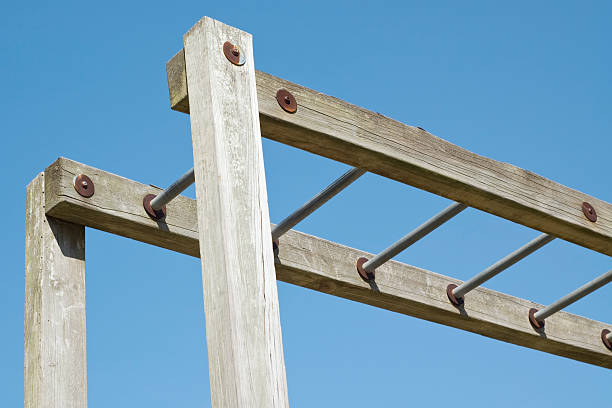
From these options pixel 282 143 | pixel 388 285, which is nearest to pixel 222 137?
pixel 282 143

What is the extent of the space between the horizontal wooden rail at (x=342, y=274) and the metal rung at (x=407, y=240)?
0.13 ft

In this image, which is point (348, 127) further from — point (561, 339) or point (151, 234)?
point (561, 339)

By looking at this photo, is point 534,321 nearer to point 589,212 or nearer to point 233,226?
point 589,212

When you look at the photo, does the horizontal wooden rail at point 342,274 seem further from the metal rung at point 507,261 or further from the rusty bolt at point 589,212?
the rusty bolt at point 589,212

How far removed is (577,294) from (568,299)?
0.19 feet

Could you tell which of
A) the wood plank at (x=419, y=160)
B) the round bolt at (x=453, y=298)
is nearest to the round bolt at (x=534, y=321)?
the round bolt at (x=453, y=298)

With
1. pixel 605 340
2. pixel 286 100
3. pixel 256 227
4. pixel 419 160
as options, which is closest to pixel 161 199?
pixel 286 100

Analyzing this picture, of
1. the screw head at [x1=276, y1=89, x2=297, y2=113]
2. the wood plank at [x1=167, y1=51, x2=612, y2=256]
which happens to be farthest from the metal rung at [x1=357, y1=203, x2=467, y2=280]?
the screw head at [x1=276, y1=89, x2=297, y2=113]

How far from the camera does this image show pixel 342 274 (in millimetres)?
3727

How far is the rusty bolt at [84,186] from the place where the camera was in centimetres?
315

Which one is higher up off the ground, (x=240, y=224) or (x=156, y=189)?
(x=156, y=189)

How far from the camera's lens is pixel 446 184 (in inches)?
121

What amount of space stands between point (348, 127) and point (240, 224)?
72cm

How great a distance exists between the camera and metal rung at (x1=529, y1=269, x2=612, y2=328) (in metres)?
4.02
